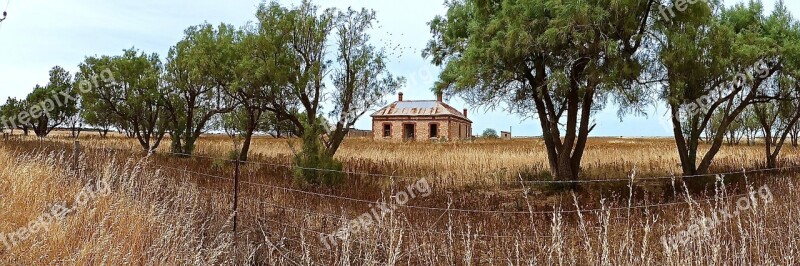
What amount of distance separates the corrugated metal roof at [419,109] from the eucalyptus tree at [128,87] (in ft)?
78.5

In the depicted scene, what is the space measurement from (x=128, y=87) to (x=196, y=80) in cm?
468

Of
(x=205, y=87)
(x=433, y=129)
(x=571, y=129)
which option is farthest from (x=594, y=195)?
(x=433, y=129)

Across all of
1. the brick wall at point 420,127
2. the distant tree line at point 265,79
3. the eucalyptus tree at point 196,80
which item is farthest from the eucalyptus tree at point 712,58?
the brick wall at point 420,127

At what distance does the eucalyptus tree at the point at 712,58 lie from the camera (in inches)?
385

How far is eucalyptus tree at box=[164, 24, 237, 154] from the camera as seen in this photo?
52.7 ft

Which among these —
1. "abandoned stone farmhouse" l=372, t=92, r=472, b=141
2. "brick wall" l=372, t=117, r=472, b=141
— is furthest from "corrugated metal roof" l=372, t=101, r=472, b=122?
"brick wall" l=372, t=117, r=472, b=141

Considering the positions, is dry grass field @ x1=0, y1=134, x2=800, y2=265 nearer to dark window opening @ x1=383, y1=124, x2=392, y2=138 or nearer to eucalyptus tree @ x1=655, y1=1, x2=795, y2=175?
eucalyptus tree @ x1=655, y1=1, x2=795, y2=175

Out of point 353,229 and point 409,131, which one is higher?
point 409,131

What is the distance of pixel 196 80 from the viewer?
16906 millimetres

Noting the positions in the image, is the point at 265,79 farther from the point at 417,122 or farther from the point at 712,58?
the point at 417,122

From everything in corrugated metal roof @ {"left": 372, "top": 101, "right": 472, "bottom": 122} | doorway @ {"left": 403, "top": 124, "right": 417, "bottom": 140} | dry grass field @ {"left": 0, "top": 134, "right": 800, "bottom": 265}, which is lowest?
dry grass field @ {"left": 0, "top": 134, "right": 800, "bottom": 265}

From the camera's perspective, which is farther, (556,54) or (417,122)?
(417,122)

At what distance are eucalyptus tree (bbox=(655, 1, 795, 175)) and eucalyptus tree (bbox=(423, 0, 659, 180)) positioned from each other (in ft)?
2.01

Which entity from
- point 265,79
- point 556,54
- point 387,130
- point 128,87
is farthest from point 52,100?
point 556,54
